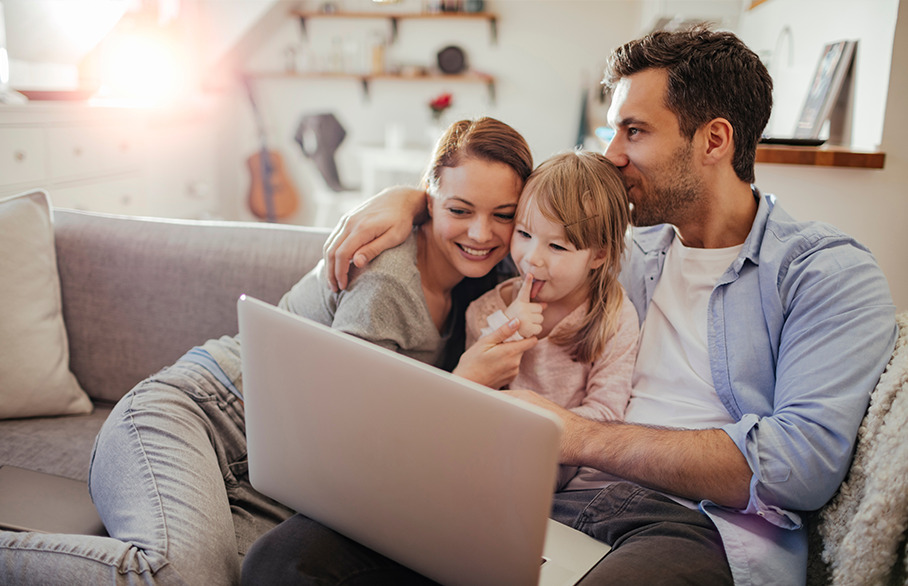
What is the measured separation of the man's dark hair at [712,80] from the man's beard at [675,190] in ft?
0.17

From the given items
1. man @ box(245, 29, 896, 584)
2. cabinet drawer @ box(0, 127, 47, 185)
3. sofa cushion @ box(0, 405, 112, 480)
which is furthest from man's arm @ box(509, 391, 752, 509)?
cabinet drawer @ box(0, 127, 47, 185)

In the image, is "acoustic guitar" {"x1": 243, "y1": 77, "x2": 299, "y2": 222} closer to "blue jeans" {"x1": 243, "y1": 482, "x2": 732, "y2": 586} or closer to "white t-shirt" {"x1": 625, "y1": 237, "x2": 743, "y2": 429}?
"white t-shirt" {"x1": 625, "y1": 237, "x2": 743, "y2": 429}

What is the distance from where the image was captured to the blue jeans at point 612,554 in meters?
0.86

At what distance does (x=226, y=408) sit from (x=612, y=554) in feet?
2.48

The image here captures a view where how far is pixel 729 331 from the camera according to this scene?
45.2 inches

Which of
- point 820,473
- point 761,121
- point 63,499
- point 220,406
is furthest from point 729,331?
point 63,499

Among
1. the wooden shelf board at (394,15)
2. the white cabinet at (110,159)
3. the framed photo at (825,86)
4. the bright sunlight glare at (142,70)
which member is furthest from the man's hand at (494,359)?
the wooden shelf board at (394,15)

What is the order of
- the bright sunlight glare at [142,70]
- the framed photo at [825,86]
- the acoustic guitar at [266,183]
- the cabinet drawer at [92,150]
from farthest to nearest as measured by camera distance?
the acoustic guitar at [266,183] < the bright sunlight glare at [142,70] < the cabinet drawer at [92,150] < the framed photo at [825,86]

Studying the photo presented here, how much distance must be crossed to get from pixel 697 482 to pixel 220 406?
0.85 meters

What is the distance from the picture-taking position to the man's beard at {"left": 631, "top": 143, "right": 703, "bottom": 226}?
4.18ft

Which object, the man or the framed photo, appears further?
the framed photo

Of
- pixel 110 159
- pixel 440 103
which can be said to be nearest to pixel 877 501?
pixel 110 159

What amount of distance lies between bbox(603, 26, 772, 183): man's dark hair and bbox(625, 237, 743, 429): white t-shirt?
0.69ft

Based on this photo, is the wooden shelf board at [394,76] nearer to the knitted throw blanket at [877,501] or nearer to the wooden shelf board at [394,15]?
the wooden shelf board at [394,15]
